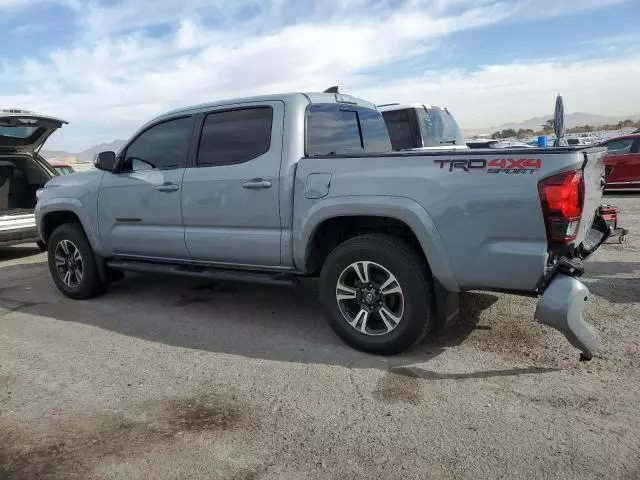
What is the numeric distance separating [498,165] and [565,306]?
3.03ft

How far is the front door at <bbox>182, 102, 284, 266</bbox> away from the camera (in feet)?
14.5

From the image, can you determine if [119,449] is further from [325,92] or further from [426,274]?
[325,92]

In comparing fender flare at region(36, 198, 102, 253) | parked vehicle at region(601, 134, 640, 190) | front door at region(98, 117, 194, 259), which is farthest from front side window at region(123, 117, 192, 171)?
parked vehicle at region(601, 134, 640, 190)

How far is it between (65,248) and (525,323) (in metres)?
4.70

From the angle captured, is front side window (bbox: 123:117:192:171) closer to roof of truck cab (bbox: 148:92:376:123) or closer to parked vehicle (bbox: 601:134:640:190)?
roof of truck cab (bbox: 148:92:376:123)

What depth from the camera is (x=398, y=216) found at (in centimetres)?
379

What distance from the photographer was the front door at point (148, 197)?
16.5 feet

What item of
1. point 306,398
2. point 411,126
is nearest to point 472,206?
point 306,398

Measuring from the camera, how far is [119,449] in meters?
2.95

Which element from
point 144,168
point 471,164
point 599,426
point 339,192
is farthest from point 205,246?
point 599,426

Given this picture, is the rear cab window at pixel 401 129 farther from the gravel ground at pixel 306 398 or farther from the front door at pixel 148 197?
A: the front door at pixel 148 197

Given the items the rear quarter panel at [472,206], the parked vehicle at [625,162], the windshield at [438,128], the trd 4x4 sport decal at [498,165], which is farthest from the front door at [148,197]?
the parked vehicle at [625,162]

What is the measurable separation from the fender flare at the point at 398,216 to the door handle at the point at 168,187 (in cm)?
140

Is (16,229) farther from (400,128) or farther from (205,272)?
(400,128)
